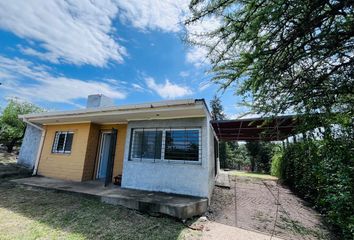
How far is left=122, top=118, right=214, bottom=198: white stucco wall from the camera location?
574 cm

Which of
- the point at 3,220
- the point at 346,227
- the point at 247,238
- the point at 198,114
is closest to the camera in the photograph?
the point at 346,227

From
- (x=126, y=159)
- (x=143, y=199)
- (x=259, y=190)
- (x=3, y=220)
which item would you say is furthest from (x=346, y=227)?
(x=3, y=220)

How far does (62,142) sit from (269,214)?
9982 mm

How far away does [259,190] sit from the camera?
841cm

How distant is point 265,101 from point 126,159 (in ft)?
18.1

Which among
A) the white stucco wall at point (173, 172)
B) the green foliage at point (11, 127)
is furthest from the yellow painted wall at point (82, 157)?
the green foliage at point (11, 127)

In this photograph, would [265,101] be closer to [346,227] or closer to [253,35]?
[253,35]

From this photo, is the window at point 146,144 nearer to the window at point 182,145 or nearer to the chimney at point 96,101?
the window at point 182,145

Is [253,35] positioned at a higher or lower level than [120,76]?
lower

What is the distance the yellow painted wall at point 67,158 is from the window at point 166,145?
3.03 m

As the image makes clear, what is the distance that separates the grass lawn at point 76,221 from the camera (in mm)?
3752

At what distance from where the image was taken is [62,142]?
31.2ft

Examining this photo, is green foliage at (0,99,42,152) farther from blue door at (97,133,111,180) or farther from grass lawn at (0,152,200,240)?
grass lawn at (0,152,200,240)

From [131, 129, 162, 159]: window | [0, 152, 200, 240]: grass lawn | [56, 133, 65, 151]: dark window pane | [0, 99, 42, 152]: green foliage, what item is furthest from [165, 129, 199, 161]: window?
[0, 99, 42, 152]: green foliage
